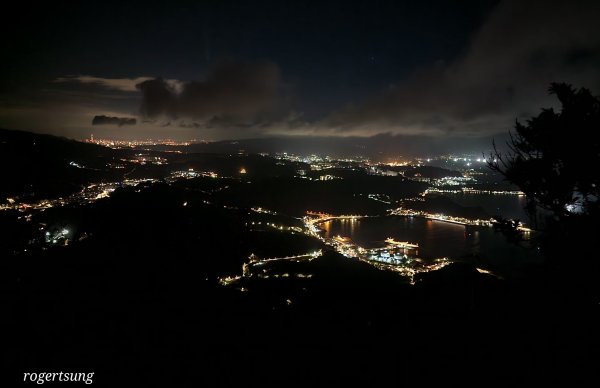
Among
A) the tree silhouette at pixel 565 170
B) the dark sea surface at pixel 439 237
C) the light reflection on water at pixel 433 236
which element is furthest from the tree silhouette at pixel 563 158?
the light reflection on water at pixel 433 236

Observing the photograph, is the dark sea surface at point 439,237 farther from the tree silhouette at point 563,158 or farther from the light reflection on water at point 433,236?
the tree silhouette at point 563,158

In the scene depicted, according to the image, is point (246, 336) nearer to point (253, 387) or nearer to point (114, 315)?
point (253, 387)

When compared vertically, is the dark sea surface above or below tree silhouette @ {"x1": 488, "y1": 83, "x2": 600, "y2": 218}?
below

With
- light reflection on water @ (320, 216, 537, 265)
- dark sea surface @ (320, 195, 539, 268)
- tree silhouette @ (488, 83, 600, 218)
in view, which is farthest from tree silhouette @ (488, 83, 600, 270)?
light reflection on water @ (320, 216, 537, 265)

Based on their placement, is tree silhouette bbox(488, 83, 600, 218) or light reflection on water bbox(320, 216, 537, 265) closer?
tree silhouette bbox(488, 83, 600, 218)

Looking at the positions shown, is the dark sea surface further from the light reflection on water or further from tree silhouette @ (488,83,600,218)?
tree silhouette @ (488,83,600,218)

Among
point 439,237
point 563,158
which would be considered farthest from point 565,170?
point 439,237

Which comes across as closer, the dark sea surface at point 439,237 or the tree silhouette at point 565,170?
the tree silhouette at point 565,170

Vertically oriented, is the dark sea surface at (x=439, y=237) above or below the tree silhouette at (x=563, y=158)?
below
